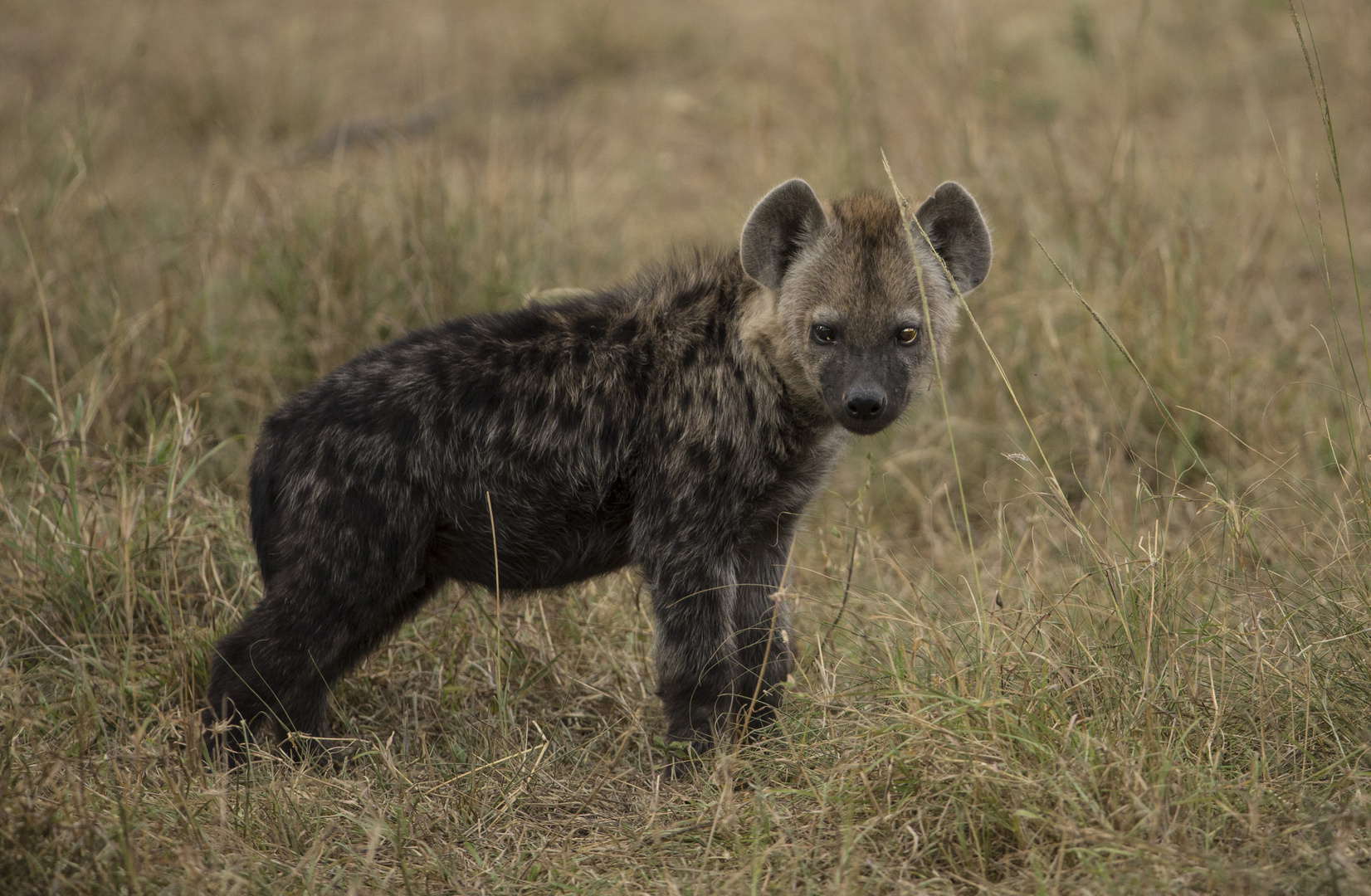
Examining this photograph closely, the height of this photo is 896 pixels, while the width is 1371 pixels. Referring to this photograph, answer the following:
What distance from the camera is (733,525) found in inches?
129

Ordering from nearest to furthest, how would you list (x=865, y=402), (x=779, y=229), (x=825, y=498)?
(x=865, y=402), (x=779, y=229), (x=825, y=498)

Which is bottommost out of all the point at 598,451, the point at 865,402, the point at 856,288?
the point at 598,451

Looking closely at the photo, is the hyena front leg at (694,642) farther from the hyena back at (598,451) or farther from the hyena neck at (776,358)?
the hyena neck at (776,358)

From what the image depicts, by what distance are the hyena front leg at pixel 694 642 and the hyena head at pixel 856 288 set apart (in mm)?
563

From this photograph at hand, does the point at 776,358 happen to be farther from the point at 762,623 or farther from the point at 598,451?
the point at 762,623

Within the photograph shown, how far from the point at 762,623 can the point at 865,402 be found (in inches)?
30.2

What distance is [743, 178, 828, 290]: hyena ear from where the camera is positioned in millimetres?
3312

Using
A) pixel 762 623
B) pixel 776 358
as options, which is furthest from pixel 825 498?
pixel 776 358

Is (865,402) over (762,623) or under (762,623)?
over

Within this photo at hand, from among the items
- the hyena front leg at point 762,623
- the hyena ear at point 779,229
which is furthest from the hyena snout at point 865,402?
the hyena front leg at point 762,623

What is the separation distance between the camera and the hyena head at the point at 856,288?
10.6ft

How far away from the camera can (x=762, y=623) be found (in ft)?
11.5

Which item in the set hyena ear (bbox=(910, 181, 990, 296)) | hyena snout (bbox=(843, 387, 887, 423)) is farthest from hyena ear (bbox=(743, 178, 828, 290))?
hyena snout (bbox=(843, 387, 887, 423))

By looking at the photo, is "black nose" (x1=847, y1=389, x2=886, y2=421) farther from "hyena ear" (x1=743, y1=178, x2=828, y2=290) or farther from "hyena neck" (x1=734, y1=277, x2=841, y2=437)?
"hyena ear" (x1=743, y1=178, x2=828, y2=290)
